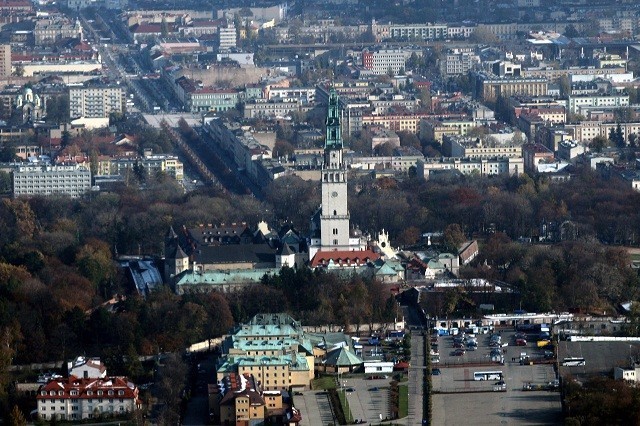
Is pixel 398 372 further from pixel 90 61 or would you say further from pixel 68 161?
pixel 90 61

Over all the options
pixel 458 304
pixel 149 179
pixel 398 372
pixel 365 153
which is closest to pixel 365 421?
pixel 398 372

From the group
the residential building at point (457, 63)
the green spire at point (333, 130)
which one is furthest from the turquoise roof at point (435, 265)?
the residential building at point (457, 63)

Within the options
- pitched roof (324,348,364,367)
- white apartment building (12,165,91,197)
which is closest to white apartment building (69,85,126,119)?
white apartment building (12,165,91,197)

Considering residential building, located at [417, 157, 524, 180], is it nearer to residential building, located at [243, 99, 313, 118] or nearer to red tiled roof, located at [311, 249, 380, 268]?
residential building, located at [243, 99, 313, 118]

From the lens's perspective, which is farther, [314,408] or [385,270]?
[385,270]

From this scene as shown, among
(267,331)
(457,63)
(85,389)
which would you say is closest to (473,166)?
(267,331)

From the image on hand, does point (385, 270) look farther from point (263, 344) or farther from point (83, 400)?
point (83, 400)
